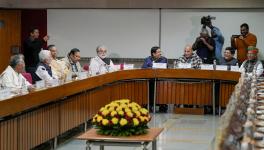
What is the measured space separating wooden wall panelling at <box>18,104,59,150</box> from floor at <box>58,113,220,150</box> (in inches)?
19.9

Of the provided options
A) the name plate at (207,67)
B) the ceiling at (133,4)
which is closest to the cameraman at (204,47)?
the ceiling at (133,4)

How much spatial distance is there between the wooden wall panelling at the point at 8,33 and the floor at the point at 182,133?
5.37 meters

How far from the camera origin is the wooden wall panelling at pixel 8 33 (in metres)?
15.6

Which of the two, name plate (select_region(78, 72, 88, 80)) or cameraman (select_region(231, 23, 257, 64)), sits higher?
cameraman (select_region(231, 23, 257, 64))

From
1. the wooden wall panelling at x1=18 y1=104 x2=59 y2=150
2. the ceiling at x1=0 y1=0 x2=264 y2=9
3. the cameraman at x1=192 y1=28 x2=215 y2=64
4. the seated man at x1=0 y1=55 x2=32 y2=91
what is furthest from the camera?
the ceiling at x1=0 y1=0 x2=264 y2=9

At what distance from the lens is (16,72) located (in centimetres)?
830

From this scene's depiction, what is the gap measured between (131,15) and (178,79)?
10.7 ft

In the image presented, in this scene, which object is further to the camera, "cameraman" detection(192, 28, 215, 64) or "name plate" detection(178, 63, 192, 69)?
"cameraman" detection(192, 28, 215, 64)

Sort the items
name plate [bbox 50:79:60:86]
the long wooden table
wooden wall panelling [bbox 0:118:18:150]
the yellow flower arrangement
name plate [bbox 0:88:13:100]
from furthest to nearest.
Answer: name plate [bbox 50:79:60:86], name plate [bbox 0:88:13:100], wooden wall panelling [bbox 0:118:18:150], the yellow flower arrangement, the long wooden table

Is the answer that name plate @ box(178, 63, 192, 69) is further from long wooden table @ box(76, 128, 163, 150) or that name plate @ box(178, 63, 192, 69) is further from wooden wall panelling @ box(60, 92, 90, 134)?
long wooden table @ box(76, 128, 163, 150)

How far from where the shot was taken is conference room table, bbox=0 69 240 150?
680cm

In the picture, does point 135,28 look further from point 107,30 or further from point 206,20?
point 206,20

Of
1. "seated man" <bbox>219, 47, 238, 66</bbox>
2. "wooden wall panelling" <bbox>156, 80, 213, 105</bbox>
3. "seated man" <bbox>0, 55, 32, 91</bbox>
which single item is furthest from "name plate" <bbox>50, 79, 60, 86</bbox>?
"seated man" <bbox>219, 47, 238, 66</bbox>

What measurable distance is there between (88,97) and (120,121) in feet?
12.5
